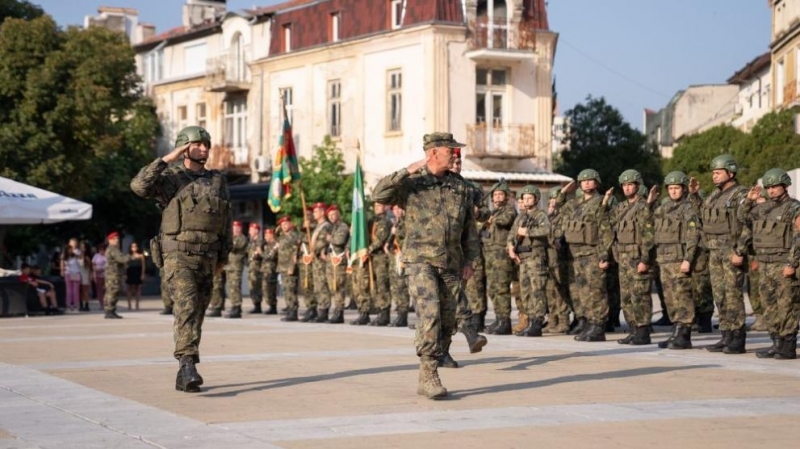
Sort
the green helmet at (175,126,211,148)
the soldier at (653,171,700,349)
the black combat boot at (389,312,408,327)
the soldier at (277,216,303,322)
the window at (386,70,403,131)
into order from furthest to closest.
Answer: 1. the window at (386,70,403,131)
2. the soldier at (277,216,303,322)
3. the black combat boot at (389,312,408,327)
4. the soldier at (653,171,700,349)
5. the green helmet at (175,126,211,148)

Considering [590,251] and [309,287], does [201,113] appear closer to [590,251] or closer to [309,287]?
[309,287]

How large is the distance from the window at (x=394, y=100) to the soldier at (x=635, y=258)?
87.6 feet

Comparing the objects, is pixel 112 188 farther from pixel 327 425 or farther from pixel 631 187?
Answer: pixel 327 425

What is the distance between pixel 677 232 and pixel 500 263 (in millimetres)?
3550

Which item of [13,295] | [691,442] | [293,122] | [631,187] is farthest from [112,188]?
[691,442]

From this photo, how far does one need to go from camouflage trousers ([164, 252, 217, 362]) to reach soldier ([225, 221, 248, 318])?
44.1 feet

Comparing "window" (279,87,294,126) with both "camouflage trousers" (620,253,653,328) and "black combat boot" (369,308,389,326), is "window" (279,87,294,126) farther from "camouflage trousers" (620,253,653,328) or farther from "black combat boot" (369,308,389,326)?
"camouflage trousers" (620,253,653,328)

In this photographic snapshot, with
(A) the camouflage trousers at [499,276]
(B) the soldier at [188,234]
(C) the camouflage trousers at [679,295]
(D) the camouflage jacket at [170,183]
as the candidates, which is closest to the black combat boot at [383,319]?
(A) the camouflage trousers at [499,276]

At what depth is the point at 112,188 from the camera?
45.3 metres

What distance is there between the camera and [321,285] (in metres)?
23.0

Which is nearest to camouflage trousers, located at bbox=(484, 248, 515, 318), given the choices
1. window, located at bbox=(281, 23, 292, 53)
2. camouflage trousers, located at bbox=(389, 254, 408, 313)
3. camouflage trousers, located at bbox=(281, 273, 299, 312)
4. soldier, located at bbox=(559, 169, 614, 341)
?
soldier, located at bbox=(559, 169, 614, 341)

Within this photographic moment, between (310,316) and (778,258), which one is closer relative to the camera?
(778,258)

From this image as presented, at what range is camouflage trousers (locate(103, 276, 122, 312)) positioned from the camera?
85.4ft

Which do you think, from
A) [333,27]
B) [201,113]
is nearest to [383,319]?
[333,27]
